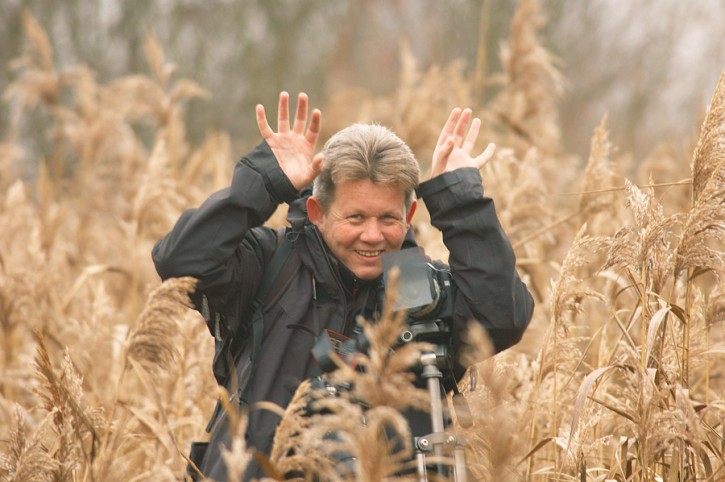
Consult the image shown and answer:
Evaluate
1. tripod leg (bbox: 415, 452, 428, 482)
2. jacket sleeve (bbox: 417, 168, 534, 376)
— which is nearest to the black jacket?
jacket sleeve (bbox: 417, 168, 534, 376)

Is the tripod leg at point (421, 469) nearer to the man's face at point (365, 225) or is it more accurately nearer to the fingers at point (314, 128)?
the man's face at point (365, 225)

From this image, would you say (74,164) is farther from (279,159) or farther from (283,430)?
(283,430)

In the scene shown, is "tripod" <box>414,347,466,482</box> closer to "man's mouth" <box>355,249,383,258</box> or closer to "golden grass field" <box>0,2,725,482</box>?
"golden grass field" <box>0,2,725,482</box>

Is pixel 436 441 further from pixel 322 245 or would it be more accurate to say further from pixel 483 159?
pixel 483 159

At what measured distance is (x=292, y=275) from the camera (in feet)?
9.87

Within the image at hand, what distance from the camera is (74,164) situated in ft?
36.5

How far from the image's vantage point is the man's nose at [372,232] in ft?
9.86

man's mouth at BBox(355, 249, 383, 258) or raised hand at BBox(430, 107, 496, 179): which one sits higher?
raised hand at BBox(430, 107, 496, 179)

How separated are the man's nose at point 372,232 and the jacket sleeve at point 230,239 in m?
0.24

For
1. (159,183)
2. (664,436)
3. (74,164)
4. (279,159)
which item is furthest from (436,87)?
(74,164)

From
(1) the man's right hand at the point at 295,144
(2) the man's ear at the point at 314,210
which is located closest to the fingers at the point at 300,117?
(1) the man's right hand at the point at 295,144

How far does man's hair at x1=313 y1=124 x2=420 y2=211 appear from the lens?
304 centimetres

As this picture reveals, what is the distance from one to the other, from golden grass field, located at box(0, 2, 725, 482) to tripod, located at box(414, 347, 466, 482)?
6cm

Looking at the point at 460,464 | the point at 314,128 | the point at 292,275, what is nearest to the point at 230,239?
the point at 292,275
